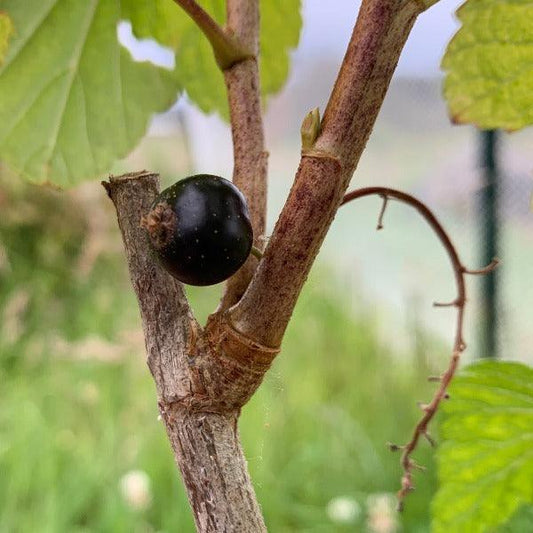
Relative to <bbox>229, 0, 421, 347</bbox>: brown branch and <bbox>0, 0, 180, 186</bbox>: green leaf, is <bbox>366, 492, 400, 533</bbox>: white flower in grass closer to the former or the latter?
<bbox>0, 0, 180, 186</bbox>: green leaf

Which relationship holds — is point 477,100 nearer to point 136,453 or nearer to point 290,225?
point 290,225

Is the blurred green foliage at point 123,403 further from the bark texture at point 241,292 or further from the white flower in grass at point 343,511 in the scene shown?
the bark texture at point 241,292

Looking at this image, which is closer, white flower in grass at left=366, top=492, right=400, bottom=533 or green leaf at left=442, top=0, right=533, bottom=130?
green leaf at left=442, top=0, right=533, bottom=130

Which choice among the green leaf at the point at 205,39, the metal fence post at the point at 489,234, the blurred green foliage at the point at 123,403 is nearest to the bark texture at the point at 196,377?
the green leaf at the point at 205,39

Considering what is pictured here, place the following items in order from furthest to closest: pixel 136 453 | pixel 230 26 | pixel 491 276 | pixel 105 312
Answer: pixel 105 312 < pixel 491 276 < pixel 136 453 < pixel 230 26

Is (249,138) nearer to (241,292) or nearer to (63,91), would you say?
(241,292)

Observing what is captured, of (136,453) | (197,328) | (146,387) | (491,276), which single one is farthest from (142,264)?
(491,276)

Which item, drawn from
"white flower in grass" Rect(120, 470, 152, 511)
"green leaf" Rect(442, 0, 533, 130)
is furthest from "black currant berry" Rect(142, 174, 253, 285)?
"white flower in grass" Rect(120, 470, 152, 511)
